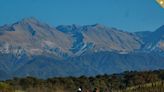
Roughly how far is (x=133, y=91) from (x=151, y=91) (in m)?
3.63

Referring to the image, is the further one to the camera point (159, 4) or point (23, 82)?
point (23, 82)

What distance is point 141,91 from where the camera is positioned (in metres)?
39.9

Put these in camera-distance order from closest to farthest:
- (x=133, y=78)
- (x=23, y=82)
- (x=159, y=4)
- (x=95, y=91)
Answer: (x=159, y=4) → (x=95, y=91) → (x=23, y=82) → (x=133, y=78)

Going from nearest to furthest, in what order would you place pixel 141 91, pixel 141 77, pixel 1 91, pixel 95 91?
1. pixel 95 91
2. pixel 1 91
3. pixel 141 91
4. pixel 141 77

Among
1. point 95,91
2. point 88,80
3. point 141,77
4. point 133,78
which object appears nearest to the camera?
point 95,91

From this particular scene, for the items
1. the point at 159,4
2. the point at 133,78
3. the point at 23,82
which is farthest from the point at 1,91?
the point at 133,78

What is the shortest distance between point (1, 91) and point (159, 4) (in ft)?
74.2

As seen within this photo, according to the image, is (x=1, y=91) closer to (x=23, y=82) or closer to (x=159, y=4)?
(x=159, y=4)

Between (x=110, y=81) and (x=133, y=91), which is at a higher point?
(x=110, y=81)

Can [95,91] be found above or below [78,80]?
below

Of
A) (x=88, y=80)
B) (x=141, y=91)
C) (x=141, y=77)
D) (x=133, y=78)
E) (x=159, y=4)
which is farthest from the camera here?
(x=88, y=80)

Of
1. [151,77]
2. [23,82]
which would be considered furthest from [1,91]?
[151,77]

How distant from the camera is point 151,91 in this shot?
37.9 meters

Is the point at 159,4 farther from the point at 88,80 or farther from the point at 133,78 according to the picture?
the point at 88,80
